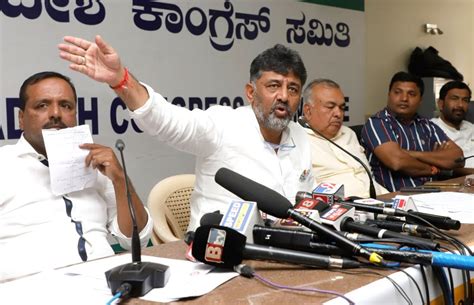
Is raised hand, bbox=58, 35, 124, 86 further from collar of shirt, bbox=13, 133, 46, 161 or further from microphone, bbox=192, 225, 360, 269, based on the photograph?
microphone, bbox=192, 225, 360, 269

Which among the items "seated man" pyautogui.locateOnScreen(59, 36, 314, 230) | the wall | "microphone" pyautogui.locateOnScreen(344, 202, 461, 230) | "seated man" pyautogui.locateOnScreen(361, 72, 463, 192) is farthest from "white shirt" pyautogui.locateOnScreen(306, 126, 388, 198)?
the wall

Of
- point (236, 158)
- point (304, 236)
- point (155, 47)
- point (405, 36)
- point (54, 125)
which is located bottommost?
point (304, 236)

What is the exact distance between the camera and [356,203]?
4.93 ft

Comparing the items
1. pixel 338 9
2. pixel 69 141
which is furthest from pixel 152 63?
pixel 338 9

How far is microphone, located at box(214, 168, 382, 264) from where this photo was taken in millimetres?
1104

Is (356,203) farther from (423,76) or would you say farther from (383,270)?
(423,76)

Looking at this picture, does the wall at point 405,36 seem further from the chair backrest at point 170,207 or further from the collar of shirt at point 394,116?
the chair backrest at point 170,207

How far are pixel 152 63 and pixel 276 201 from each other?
2.71 metres

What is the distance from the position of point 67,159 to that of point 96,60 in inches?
14.7

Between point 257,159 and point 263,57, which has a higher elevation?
point 263,57

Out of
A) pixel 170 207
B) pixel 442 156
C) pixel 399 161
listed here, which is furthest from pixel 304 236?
pixel 442 156

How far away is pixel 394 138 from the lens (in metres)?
3.76

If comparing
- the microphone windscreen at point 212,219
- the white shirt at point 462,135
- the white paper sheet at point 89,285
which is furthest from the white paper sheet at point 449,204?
the white shirt at point 462,135

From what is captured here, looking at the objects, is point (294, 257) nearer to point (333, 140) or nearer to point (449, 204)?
point (449, 204)
